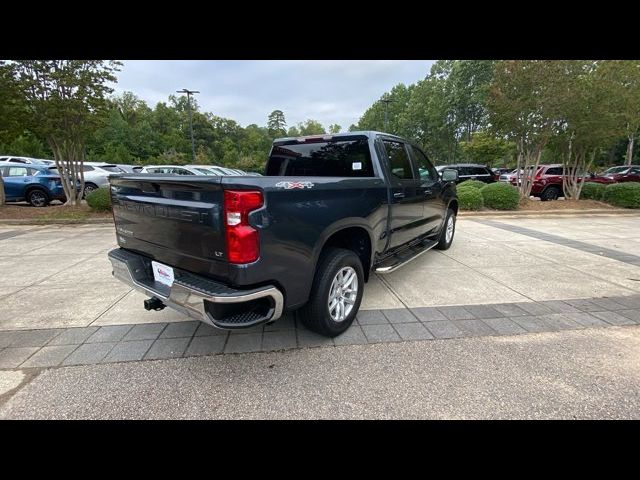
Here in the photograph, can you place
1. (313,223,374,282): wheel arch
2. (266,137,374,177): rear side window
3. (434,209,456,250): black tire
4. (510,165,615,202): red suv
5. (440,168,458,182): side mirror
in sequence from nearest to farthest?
(313,223,374,282): wheel arch → (266,137,374,177): rear side window → (440,168,458,182): side mirror → (434,209,456,250): black tire → (510,165,615,202): red suv

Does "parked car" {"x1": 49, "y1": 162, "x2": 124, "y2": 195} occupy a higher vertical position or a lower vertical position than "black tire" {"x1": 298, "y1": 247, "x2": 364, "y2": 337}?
higher

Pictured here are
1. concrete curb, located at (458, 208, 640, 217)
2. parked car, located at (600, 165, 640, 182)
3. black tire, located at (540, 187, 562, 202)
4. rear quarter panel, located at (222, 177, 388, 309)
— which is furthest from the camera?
parked car, located at (600, 165, 640, 182)

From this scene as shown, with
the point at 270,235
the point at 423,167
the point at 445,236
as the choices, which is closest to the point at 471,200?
the point at 445,236

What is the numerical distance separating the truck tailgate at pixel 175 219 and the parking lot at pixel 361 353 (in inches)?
35.6

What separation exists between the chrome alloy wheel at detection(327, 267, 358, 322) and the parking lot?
236 millimetres

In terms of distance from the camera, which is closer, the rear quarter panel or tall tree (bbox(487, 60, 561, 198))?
the rear quarter panel

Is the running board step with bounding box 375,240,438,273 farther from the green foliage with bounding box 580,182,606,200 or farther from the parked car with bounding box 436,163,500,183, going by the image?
the parked car with bounding box 436,163,500,183

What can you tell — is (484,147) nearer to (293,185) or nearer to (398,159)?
(398,159)

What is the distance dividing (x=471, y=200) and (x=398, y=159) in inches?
302

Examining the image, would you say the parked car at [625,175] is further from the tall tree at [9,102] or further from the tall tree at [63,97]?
the tall tree at [9,102]

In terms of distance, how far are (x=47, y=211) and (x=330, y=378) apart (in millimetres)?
11000

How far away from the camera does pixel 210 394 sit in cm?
231

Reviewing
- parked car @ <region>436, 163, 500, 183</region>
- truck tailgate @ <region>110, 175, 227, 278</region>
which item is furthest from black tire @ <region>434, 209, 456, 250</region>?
parked car @ <region>436, 163, 500, 183</region>

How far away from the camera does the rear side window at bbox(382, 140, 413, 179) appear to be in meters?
3.81
